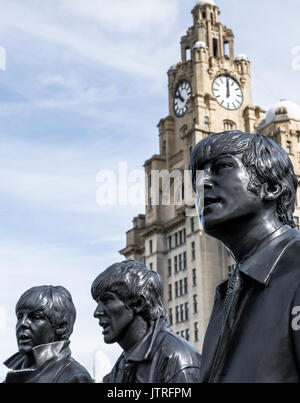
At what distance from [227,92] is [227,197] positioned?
6933cm

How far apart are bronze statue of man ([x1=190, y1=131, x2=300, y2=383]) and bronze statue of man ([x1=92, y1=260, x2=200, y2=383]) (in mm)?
2011

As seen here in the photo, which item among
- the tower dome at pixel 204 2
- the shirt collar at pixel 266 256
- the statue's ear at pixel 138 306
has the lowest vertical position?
the shirt collar at pixel 266 256

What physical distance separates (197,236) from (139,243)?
13.1 m

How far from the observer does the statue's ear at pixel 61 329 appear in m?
6.27

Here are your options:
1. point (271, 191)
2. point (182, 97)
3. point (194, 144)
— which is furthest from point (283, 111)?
point (271, 191)

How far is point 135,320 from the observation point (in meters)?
5.46

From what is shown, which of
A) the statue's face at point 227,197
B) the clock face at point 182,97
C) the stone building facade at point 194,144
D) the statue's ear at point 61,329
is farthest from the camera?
the clock face at point 182,97

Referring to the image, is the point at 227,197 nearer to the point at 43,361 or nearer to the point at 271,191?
the point at 271,191

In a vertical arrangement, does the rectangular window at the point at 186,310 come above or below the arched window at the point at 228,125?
below

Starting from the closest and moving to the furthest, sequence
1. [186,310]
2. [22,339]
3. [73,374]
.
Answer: [73,374] → [22,339] → [186,310]

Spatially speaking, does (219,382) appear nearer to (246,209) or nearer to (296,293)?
(296,293)

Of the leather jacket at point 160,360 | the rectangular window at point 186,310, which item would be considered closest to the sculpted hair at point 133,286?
the leather jacket at point 160,360

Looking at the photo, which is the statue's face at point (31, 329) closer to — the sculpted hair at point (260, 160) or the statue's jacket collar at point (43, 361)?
the statue's jacket collar at point (43, 361)

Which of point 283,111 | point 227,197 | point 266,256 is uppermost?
point 283,111
